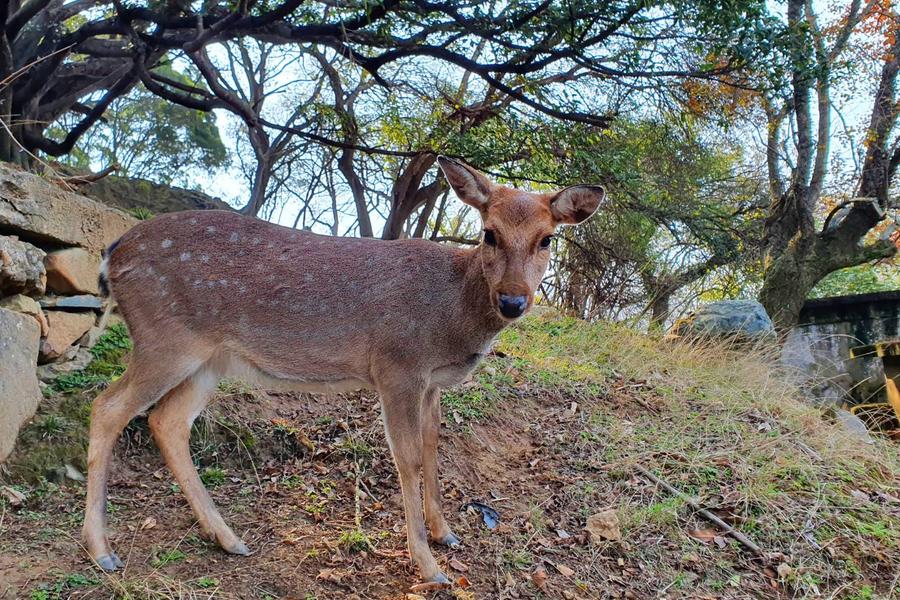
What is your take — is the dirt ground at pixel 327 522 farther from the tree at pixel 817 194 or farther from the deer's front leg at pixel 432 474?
the tree at pixel 817 194

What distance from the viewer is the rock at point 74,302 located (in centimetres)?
574

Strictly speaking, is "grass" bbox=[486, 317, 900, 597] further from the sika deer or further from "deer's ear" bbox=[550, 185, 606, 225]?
"deer's ear" bbox=[550, 185, 606, 225]

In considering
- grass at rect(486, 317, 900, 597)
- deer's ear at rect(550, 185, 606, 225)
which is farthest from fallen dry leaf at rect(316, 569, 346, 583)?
deer's ear at rect(550, 185, 606, 225)

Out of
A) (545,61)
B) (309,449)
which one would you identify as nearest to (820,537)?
(309,449)

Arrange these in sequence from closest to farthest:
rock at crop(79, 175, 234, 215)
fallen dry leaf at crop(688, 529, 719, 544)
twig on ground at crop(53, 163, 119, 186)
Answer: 1. fallen dry leaf at crop(688, 529, 719, 544)
2. twig on ground at crop(53, 163, 119, 186)
3. rock at crop(79, 175, 234, 215)

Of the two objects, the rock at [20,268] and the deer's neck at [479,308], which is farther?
the rock at [20,268]

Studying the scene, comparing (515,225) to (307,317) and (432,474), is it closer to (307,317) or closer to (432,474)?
(307,317)

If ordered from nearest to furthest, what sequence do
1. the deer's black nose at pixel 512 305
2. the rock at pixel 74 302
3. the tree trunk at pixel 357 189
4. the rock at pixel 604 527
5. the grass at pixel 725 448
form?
the deer's black nose at pixel 512 305
the rock at pixel 604 527
the grass at pixel 725 448
the rock at pixel 74 302
the tree trunk at pixel 357 189

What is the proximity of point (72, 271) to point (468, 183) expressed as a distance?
345 cm

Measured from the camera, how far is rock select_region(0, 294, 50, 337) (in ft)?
17.4

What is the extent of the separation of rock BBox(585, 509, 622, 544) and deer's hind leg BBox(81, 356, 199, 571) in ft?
9.67

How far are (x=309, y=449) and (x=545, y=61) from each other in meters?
4.72

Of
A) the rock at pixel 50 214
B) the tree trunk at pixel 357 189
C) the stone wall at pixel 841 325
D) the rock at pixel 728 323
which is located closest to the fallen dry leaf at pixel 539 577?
the rock at pixel 50 214

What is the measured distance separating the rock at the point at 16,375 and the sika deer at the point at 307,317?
40.8 inches
